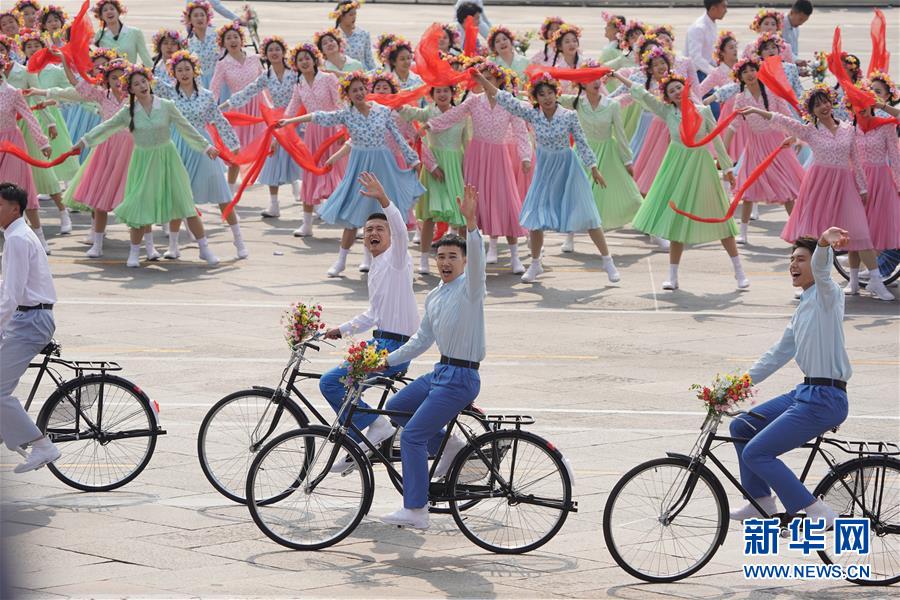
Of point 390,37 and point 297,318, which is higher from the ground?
point 390,37

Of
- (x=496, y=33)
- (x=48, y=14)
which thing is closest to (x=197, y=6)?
(x=48, y=14)

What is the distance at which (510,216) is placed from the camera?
16.7m

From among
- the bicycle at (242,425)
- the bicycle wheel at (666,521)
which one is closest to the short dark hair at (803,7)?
the bicycle at (242,425)

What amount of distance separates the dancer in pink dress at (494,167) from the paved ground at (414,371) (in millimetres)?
509

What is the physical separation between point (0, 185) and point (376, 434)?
267 centimetres

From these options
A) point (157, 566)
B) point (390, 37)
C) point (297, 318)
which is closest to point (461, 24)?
point (390, 37)

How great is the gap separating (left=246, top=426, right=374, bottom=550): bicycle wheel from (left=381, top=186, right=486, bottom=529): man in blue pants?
0.24 metres

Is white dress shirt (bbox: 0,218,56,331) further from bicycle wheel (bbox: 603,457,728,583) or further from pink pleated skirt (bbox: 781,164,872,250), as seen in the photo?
pink pleated skirt (bbox: 781,164,872,250)

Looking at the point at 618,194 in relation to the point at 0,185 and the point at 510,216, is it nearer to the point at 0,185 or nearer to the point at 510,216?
the point at 510,216

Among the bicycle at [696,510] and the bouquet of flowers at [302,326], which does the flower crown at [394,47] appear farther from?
the bicycle at [696,510]

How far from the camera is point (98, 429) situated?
31.7 ft

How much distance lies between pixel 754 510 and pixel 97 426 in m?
3.78

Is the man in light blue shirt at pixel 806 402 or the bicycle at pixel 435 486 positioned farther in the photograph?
the bicycle at pixel 435 486

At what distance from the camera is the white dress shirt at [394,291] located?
9539mm
